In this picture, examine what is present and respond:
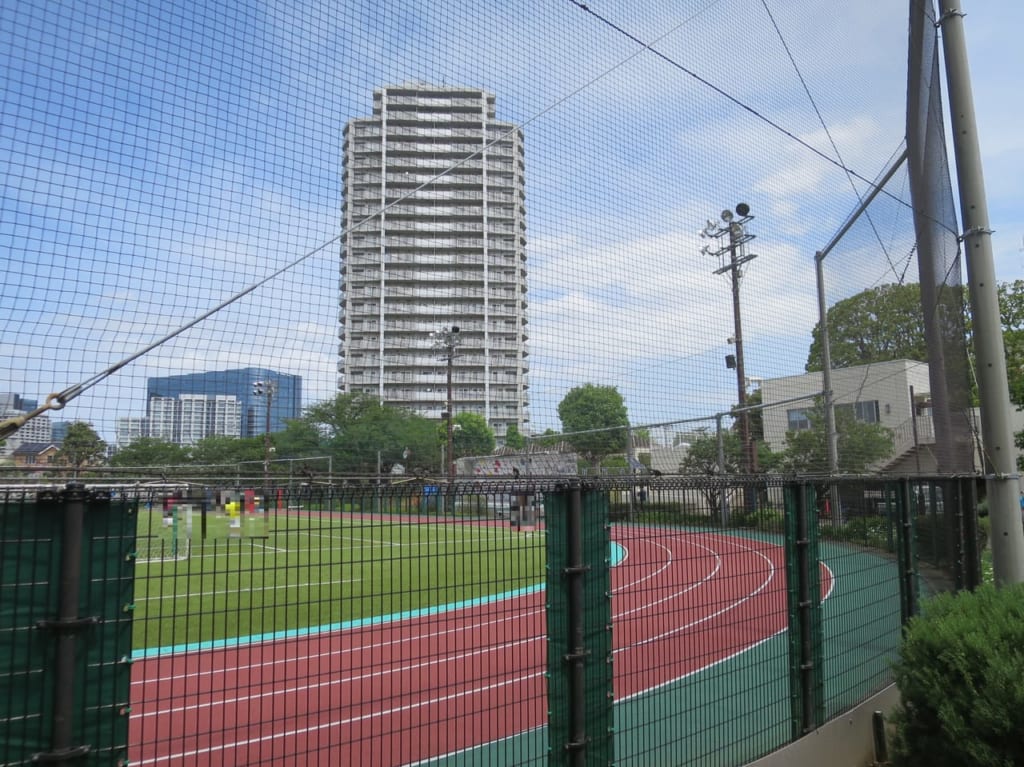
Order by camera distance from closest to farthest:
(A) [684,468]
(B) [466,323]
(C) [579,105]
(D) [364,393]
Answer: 1. (D) [364,393]
2. (B) [466,323]
3. (C) [579,105]
4. (A) [684,468]

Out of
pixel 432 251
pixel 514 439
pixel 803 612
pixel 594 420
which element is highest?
pixel 432 251

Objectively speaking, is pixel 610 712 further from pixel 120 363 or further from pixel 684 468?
pixel 684 468

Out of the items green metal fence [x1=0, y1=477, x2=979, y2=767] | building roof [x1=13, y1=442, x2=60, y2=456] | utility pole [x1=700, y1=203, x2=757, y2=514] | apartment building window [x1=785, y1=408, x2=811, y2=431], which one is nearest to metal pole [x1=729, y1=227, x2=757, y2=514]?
utility pole [x1=700, y1=203, x2=757, y2=514]

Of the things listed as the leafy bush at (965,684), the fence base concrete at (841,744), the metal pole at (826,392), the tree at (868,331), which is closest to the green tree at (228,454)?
the fence base concrete at (841,744)

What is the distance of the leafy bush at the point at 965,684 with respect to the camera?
319 cm

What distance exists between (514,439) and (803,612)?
2154 mm

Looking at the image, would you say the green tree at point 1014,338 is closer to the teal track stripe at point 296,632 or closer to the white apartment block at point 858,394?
the white apartment block at point 858,394

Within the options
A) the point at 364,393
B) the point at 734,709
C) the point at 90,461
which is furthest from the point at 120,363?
the point at 734,709

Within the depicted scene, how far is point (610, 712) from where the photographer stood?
3.30m

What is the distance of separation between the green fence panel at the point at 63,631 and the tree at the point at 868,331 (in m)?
6.93

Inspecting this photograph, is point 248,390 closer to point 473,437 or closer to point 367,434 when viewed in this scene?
point 367,434

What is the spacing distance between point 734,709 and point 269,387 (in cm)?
332

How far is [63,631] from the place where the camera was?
208 cm

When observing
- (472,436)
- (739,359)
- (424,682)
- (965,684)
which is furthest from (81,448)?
(739,359)
